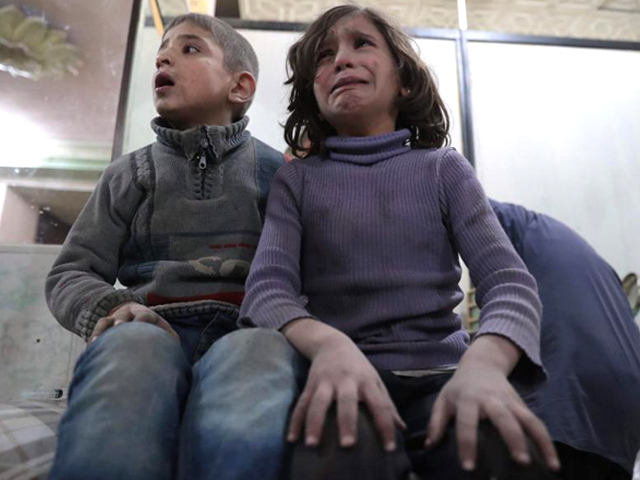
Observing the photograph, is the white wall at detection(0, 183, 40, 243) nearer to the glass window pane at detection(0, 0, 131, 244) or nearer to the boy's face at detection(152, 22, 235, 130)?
the glass window pane at detection(0, 0, 131, 244)

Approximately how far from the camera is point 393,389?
2.09ft

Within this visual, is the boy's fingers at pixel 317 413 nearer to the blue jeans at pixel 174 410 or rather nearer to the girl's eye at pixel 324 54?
the blue jeans at pixel 174 410

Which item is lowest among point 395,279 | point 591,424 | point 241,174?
point 591,424

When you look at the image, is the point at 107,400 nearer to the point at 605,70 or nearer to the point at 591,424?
the point at 591,424

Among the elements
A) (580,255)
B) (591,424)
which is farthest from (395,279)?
(580,255)

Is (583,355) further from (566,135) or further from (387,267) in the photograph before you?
(566,135)

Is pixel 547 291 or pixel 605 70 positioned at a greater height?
pixel 605 70

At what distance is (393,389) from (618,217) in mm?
1858

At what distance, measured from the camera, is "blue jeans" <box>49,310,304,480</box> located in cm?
47

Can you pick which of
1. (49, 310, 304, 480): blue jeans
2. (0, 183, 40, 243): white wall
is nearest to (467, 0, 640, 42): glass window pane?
(0, 183, 40, 243): white wall

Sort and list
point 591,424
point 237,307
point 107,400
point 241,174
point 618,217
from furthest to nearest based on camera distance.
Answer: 1. point 618,217
2. point 591,424
3. point 241,174
4. point 237,307
5. point 107,400

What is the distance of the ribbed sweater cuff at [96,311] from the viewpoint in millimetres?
729

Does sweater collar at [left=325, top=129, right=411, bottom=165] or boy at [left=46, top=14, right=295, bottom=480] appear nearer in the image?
boy at [left=46, top=14, right=295, bottom=480]

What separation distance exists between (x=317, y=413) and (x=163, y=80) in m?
0.68
